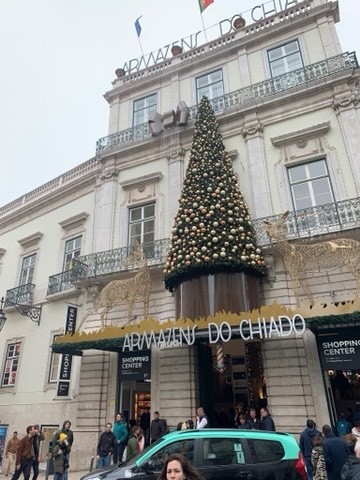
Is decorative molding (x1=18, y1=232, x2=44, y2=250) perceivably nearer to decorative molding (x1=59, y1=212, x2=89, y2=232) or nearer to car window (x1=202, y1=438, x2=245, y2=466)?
decorative molding (x1=59, y1=212, x2=89, y2=232)

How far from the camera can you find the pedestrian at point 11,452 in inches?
534

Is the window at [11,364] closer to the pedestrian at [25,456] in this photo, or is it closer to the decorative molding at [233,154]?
the pedestrian at [25,456]

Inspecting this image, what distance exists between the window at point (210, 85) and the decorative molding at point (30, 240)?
35.7 feet

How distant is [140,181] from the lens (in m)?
16.9

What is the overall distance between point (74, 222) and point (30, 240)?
142 inches

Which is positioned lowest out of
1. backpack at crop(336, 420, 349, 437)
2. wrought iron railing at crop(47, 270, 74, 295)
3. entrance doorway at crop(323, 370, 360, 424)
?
backpack at crop(336, 420, 349, 437)

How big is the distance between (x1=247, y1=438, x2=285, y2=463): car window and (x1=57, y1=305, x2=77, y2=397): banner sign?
31.0 feet

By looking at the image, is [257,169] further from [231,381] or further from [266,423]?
[231,381]

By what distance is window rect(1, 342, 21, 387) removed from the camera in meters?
17.5

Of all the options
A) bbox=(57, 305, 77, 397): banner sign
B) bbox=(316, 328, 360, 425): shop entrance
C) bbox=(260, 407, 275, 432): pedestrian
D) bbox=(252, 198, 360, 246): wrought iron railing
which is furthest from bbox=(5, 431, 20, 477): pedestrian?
bbox=(252, 198, 360, 246): wrought iron railing

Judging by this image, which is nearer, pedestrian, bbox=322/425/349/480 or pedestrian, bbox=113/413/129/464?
pedestrian, bbox=322/425/349/480

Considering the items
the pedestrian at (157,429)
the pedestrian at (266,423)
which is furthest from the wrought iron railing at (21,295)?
the pedestrian at (266,423)

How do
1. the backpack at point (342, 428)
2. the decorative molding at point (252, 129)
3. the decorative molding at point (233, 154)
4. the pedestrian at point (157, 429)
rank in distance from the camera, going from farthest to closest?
the decorative molding at point (233, 154)
the decorative molding at point (252, 129)
the pedestrian at point (157, 429)
the backpack at point (342, 428)

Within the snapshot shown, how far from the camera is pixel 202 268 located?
11.9m
